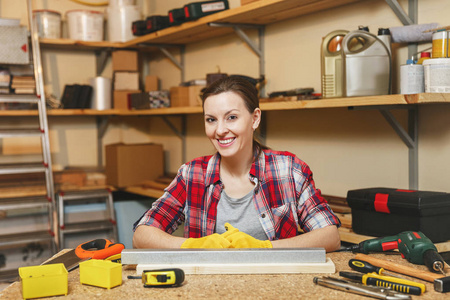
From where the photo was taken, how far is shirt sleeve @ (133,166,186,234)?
1.80 metres

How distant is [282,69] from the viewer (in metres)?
3.07

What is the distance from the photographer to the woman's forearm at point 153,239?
1.62 meters

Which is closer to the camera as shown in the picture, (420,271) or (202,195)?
(420,271)

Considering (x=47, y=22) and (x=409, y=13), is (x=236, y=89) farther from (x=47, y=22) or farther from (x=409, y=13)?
(x=47, y=22)

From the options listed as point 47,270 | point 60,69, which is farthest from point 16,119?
point 47,270

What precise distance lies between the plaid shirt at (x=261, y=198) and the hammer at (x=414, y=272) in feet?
1.22

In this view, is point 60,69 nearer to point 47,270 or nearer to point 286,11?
point 286,11

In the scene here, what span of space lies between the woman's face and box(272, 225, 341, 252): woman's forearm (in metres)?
0.39

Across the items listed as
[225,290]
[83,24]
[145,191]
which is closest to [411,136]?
[225,290]

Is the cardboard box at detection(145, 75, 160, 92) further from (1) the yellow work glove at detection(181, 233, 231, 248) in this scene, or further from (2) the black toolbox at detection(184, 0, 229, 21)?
(1) the yellow work glove at detection(181, 233, 231, 248)

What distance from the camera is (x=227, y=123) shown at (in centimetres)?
181

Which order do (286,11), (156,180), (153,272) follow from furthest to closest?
1. (156,180)
2. (286,11)
3. (153,272)

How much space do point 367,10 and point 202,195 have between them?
4.37 ft

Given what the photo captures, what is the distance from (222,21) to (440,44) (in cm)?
145
